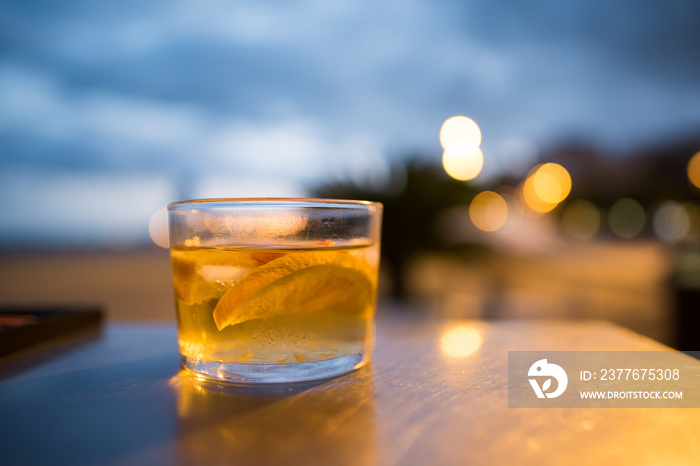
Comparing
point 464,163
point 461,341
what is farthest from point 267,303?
point 464,163

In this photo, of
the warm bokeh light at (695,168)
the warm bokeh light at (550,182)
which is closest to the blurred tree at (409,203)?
the warm bokeh light at (550,182)

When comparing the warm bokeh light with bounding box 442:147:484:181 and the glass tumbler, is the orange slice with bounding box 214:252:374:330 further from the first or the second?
the warm bokeh light with bounding box 442:147:484:181

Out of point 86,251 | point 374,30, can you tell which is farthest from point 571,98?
point 86,251

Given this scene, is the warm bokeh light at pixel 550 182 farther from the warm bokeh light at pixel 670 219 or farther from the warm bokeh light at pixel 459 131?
the warm bokeh light at pixel 670 219

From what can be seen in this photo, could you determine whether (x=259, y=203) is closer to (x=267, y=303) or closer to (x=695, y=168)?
(x=267, y=303)

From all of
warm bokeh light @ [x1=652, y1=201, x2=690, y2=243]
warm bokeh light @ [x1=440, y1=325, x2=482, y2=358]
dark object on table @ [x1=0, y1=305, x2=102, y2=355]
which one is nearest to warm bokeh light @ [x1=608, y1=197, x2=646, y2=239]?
warm bokeh light @ [x1=652, y1=201, x2=690, y2=243]

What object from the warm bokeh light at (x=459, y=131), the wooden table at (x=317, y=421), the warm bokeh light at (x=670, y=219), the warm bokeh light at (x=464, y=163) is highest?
the warm bokeh light at (x=459, y=131)

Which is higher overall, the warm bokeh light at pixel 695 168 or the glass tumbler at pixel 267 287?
the warm bokeh light at pixel 695 168
